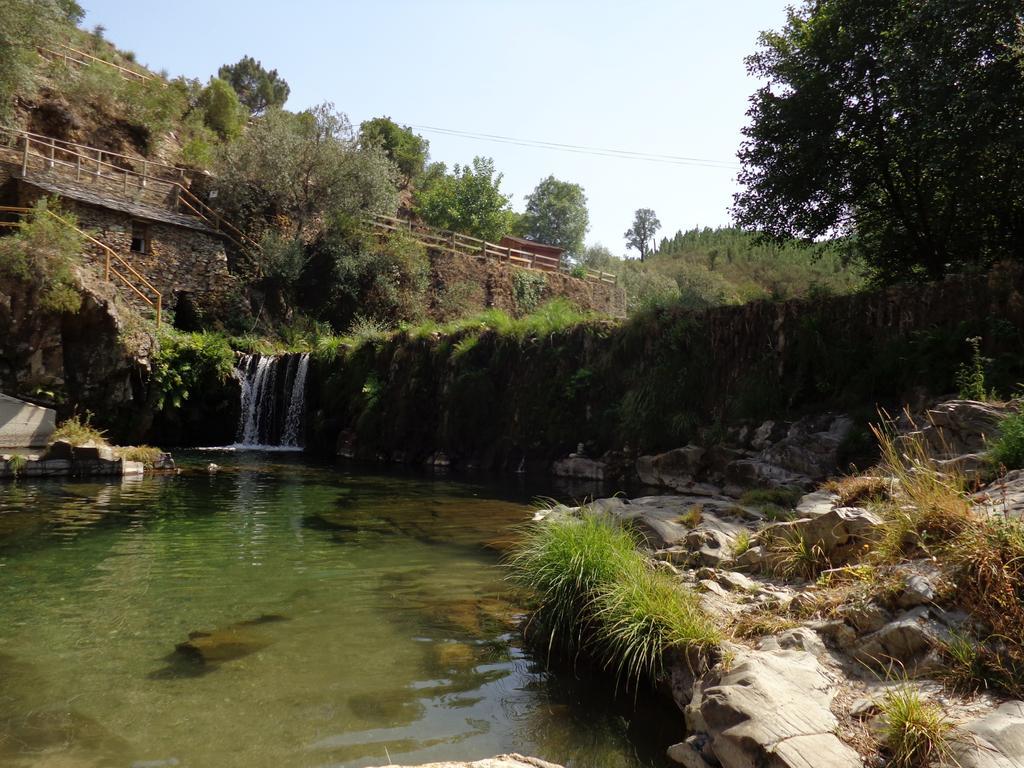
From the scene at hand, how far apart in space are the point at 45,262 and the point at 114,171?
12434 mm

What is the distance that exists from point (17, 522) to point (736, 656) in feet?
33.1

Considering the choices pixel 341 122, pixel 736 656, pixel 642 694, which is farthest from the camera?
pixel 341 122

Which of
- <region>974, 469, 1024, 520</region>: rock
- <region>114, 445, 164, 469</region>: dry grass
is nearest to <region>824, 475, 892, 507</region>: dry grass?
<region>974, 469, 1024, 520</region>: rock

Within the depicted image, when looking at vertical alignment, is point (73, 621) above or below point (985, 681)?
below

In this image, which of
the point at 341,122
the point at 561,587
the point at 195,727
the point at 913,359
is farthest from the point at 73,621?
the point at 341,122

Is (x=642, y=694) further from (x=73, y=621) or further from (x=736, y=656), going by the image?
(x=73, y=621)

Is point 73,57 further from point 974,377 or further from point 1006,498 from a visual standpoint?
point 1006,498

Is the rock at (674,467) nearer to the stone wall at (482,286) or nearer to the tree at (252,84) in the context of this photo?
the stone wall at (482,286)

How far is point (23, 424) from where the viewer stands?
16.4 metres

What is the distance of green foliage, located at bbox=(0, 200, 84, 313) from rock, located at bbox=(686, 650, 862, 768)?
1962 centimetres

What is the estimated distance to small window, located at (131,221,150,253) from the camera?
26969 mm

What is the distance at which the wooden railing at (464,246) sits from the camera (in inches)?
1358

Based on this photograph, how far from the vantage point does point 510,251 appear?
3981cm

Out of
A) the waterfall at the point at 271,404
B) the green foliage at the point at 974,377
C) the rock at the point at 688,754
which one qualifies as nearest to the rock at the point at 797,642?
the rock at the point at 688,754
